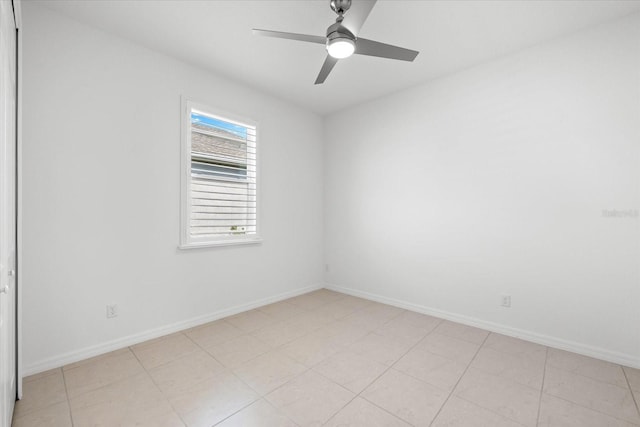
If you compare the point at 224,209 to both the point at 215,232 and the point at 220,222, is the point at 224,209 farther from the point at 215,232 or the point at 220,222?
the point at 215,232

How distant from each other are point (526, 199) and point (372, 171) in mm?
1837

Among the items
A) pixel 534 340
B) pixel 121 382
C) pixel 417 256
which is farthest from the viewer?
pixel 417 256

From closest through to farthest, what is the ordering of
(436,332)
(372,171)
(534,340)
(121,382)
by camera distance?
1. (121,382)
2. (534,340)
3. (436,332)
4. (372,171)

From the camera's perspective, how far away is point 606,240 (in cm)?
242

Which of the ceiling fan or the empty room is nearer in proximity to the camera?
the ceiling fan

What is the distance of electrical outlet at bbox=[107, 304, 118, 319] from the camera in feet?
8.23

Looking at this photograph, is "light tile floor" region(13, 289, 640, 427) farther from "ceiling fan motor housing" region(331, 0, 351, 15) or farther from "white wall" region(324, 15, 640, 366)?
"ceiling fan motor housing" region(331, 0, 351, 15)

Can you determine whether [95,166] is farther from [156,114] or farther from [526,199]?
[526,199]

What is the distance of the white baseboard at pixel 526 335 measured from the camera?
7.70 feet

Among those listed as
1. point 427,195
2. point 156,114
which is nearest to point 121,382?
point 156,114

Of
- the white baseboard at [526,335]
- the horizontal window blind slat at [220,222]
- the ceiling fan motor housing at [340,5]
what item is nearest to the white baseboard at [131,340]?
the horizontal window blind slat at [220,222]

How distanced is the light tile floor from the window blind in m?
1.18

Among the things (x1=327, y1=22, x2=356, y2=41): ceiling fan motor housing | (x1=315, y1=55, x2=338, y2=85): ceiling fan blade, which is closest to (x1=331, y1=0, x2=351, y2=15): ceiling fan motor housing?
(x1=327, y1=22, x2=356, y2=41): ceiling fan motor housing

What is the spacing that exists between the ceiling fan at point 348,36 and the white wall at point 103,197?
1.55 meters
